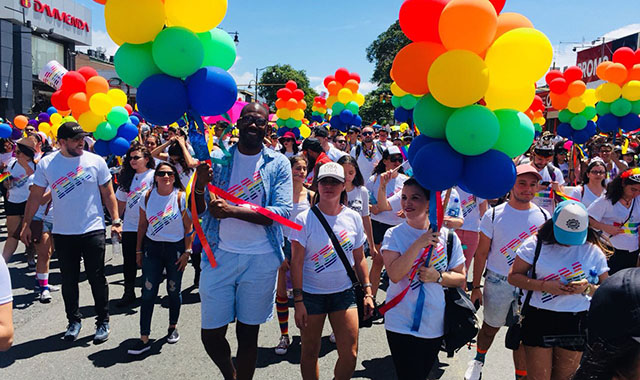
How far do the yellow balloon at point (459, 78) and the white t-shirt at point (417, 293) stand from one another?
872mm

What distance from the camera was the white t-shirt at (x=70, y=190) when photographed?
4504mm

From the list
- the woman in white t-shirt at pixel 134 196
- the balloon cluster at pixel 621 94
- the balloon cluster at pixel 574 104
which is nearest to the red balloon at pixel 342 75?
the balloon cluster at pixel 574 104

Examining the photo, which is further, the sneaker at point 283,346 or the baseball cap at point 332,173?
the sneaker at point 283,346

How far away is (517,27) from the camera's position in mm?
2689

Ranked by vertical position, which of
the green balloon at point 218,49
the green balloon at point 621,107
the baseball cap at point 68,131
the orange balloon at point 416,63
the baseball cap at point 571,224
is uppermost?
the green balloon at point 621,107

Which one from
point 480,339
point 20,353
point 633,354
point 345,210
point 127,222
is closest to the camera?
point 633,354

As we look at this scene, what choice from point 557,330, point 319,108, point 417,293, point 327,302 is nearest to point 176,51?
point 327,302

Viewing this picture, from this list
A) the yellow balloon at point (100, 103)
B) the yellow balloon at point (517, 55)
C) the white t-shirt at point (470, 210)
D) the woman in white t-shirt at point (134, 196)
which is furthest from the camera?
the yellow balloon at point (100, 103)

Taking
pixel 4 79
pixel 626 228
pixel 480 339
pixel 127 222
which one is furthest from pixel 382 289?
pixel 4 79

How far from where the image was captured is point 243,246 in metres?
3.12

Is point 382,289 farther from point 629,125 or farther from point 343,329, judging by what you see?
point 629,125

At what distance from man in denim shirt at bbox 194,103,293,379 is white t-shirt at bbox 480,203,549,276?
175cm

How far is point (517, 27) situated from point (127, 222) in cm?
503

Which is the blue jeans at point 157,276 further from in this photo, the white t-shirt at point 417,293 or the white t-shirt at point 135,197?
the white t-shirt at point 417,293
